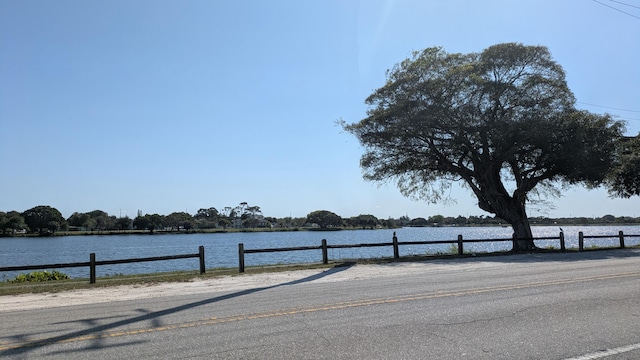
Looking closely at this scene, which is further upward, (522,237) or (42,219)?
(42,219)

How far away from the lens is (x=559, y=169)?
91.6ft

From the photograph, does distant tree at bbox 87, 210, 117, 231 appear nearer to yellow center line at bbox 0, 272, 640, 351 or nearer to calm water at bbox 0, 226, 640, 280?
calm water at bbox 0, 226, 640, 280

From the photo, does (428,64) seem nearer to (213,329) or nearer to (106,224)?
(213,329)

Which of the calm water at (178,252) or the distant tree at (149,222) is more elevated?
the distant tree at (149,222)

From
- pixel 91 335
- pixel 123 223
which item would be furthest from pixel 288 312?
pixel 123 223

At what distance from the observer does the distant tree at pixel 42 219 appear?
114000 millimetres

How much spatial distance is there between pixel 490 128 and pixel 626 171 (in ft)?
41.5

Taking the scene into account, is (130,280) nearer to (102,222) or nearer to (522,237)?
(522,237)

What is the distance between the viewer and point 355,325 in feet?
23.3

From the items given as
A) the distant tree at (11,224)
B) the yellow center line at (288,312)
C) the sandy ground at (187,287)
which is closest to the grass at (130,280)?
the sandy ground at (187,287)

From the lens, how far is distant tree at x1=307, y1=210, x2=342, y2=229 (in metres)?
157

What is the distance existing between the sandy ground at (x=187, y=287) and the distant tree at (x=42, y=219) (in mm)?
116970

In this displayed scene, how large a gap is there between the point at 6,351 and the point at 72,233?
449ft

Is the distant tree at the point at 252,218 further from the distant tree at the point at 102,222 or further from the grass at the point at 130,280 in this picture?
the grass at the point at 130,280
